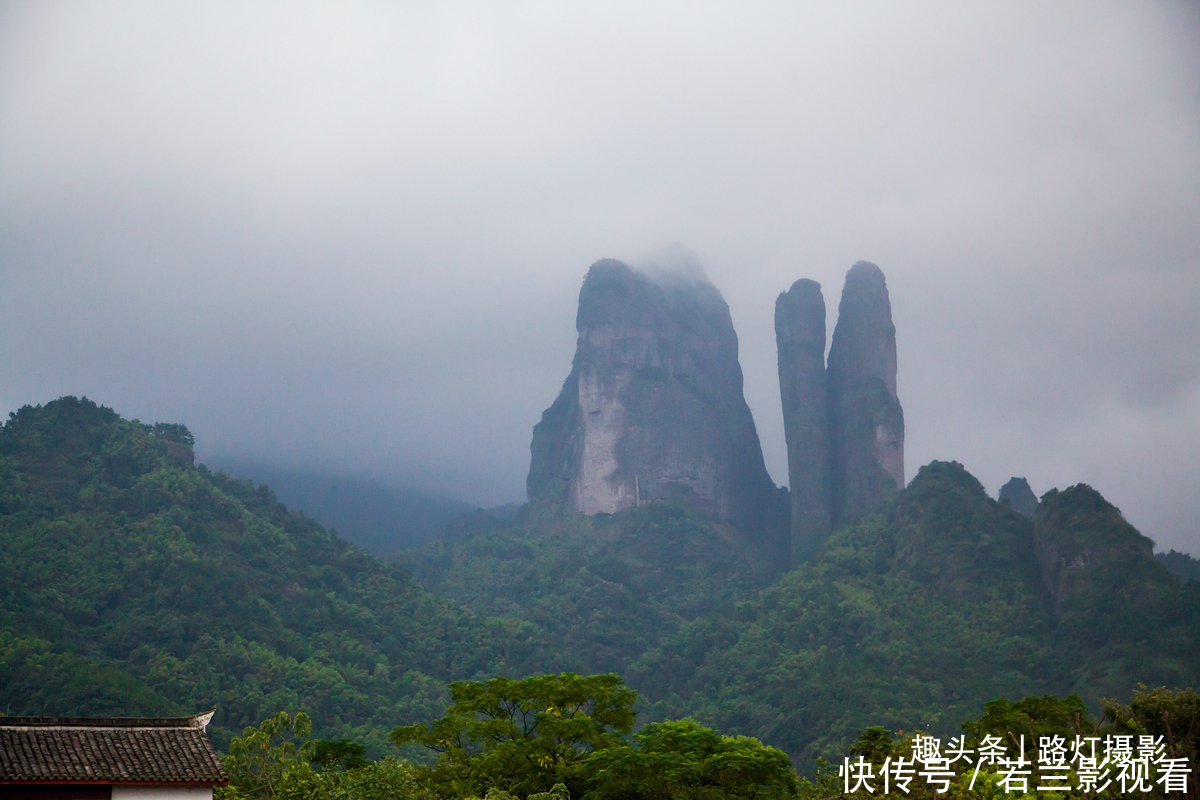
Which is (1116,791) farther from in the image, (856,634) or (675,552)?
(675,552)

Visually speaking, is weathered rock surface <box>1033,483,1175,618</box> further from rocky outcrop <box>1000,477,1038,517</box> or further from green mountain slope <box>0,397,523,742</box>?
green mountain slope <box>0,397,523,742</box>

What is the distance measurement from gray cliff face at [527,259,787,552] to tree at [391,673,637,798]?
7178 centimetres

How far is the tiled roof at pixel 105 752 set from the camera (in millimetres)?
15930

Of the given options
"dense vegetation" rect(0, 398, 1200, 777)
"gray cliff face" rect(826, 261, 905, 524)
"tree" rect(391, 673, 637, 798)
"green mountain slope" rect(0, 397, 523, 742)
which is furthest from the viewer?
"gray cliff face" rect(826, 261, 905, 524)

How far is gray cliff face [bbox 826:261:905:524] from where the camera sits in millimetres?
93812

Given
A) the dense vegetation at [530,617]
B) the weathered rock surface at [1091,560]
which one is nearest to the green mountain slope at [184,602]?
the dense vegetation at [530,617]

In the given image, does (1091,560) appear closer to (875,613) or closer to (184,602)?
(875,613)

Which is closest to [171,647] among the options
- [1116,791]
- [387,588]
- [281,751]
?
[387,588]

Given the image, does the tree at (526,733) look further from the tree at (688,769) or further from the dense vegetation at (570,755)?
the tree at (688,769)

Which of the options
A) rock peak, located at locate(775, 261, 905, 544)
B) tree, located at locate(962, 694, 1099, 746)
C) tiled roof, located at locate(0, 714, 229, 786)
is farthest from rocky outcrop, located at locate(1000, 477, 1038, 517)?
tiled roof, located at locate(0, 714, 229, 786)

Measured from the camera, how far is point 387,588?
7494cm

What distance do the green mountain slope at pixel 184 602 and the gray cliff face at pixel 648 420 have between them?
86.7ft

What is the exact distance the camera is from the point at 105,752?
54.0ft

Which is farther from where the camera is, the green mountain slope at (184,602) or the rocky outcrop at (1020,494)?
the rocky outcrop at (1020,494)
